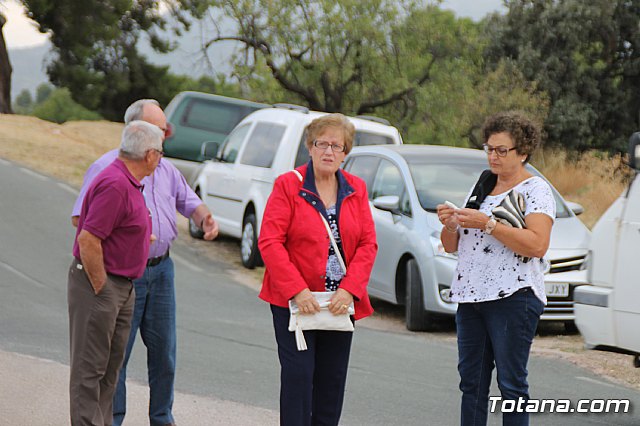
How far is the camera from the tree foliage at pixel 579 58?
3419cm

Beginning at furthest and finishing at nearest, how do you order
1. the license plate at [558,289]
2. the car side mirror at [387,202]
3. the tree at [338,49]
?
the tree at [338,49] → the car side mirror at [387,202] → the license plate at [558,289]

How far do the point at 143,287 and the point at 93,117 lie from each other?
59.9m

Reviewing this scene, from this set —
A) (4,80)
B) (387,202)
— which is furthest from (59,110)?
(387,202)

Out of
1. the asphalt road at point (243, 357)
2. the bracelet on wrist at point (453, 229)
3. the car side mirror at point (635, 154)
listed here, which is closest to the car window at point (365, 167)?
the asphalt road at point (243, 357)

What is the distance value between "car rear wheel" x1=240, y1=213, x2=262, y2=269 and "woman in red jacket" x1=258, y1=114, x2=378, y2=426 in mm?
8929

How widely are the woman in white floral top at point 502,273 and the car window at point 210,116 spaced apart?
15.6m

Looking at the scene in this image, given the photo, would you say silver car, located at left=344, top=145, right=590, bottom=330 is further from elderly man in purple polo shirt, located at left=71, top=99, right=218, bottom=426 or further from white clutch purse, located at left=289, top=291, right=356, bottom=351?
white clutch purse, located at left=289, top=291, right=356, bottom=351

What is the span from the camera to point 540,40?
3500 centimetres

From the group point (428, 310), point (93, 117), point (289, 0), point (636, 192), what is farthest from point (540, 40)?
point (93, 117)

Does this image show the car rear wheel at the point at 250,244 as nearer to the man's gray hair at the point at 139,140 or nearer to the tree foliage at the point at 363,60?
the man's gray hair at the point at 139,140

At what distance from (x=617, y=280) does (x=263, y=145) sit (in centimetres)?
872

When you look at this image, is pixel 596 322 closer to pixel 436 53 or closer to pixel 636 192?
pixel 636 192

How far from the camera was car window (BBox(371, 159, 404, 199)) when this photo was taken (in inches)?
457

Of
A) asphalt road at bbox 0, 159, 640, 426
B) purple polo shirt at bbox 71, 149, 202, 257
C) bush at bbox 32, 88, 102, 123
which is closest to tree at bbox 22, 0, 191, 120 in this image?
bush at bbox 32, 88, 102, 123
